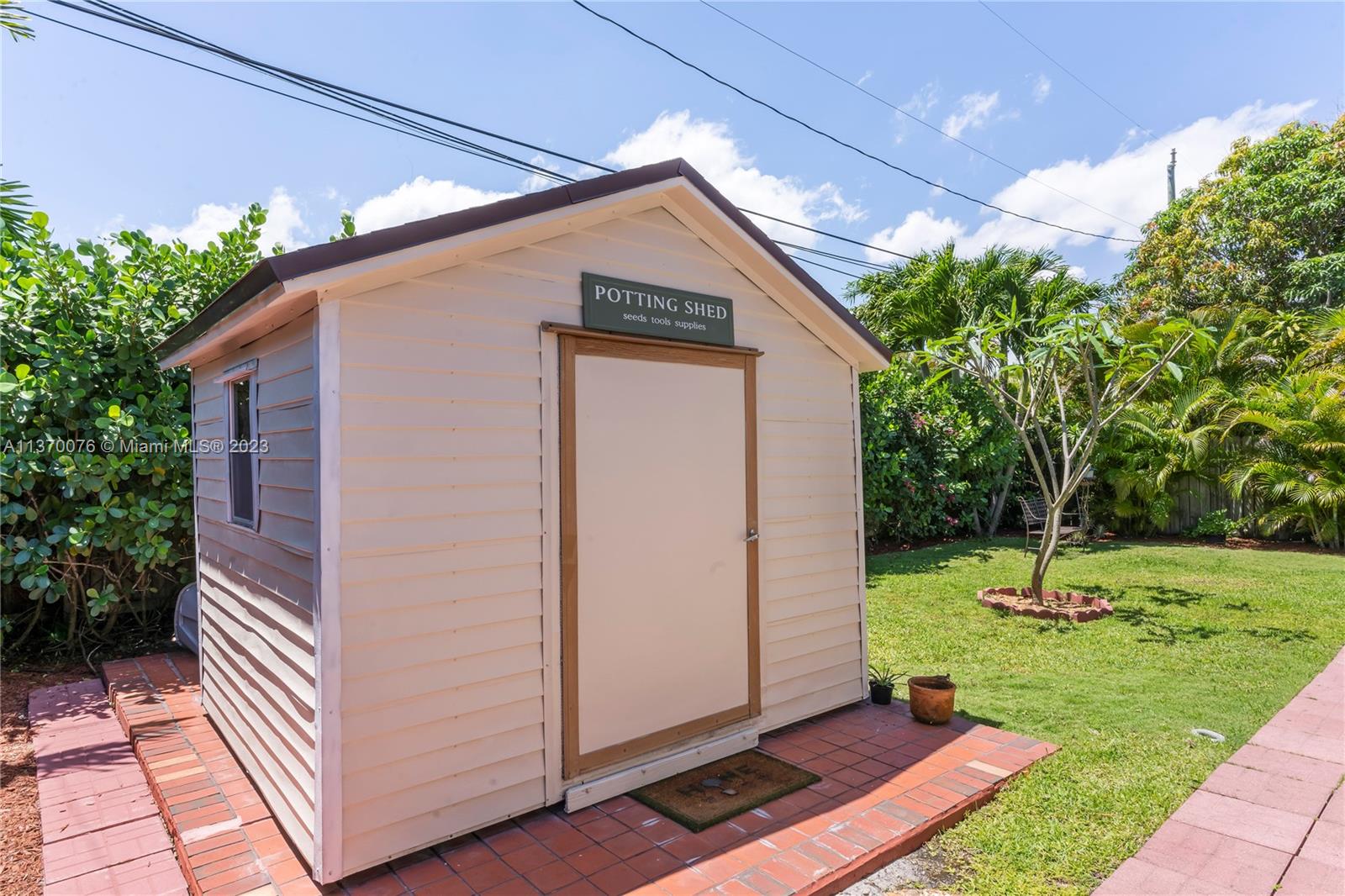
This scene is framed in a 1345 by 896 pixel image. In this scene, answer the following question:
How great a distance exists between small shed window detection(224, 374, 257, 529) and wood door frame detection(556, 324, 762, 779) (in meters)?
1.69

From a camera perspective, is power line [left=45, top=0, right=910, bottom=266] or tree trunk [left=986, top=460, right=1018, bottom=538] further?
tree trunk [left=986, top=460, right=1018, bottom=538]

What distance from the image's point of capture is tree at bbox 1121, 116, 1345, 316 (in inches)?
647

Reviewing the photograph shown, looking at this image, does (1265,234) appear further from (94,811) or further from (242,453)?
(94,811)

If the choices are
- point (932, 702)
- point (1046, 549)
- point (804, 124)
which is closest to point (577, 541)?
point (932, 702)

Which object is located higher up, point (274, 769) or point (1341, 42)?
point (1341, 42)

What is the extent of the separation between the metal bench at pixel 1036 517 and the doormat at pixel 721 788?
973cm

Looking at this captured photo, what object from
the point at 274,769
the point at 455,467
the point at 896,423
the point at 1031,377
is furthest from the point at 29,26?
the point at 896,423

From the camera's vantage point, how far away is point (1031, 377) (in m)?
7.76

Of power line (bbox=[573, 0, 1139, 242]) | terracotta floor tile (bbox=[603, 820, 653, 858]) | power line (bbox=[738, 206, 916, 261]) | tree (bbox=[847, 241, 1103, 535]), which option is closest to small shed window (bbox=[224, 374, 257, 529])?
terracotta floor tile (bbox=[603, 820, 653, 858])

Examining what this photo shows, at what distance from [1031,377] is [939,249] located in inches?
190

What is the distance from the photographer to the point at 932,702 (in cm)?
443

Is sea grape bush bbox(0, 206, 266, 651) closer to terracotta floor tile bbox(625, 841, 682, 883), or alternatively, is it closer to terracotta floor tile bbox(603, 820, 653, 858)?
terracotta floor tile bbox(603, 820, 653, 858)

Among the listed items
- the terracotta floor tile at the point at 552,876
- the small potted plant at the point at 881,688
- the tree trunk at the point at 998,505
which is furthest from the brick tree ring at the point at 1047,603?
the terracotta floor tile at the point at 552,876

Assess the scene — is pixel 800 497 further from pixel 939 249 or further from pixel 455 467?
pixel 939 249
